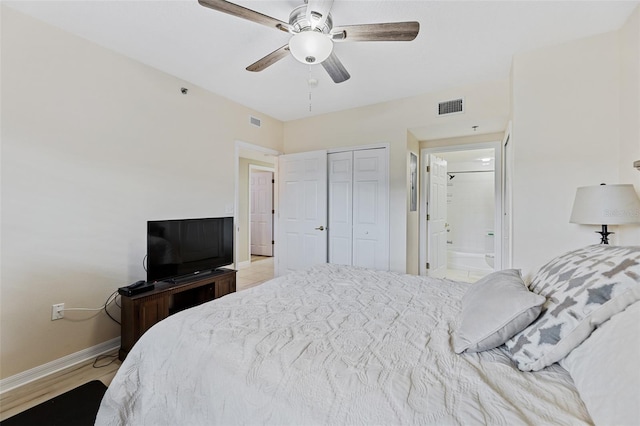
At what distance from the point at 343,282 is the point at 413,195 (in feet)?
8.17

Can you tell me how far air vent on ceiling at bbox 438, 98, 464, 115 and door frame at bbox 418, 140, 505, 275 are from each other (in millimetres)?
920

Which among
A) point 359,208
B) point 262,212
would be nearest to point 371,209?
point 359,208

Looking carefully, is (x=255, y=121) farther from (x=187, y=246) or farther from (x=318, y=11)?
(x=318, y=11)

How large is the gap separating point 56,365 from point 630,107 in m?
4.68

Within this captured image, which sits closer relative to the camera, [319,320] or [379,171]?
[319,320]

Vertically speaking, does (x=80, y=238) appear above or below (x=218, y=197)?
below

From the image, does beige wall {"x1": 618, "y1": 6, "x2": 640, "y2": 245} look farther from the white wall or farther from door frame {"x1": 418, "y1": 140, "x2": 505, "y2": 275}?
the white wall

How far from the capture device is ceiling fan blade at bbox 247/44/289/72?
1984 millimetres

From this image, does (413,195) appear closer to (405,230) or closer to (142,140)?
(405,230)

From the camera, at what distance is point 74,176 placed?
2258mm

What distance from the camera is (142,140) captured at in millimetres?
2715

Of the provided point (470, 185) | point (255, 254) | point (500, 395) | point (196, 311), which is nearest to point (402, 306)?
point (500, 395)

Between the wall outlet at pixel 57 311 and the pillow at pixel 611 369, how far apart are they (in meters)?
3.11

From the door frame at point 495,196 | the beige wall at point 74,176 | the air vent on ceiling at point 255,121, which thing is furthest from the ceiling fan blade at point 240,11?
the door frame at point 495,196
